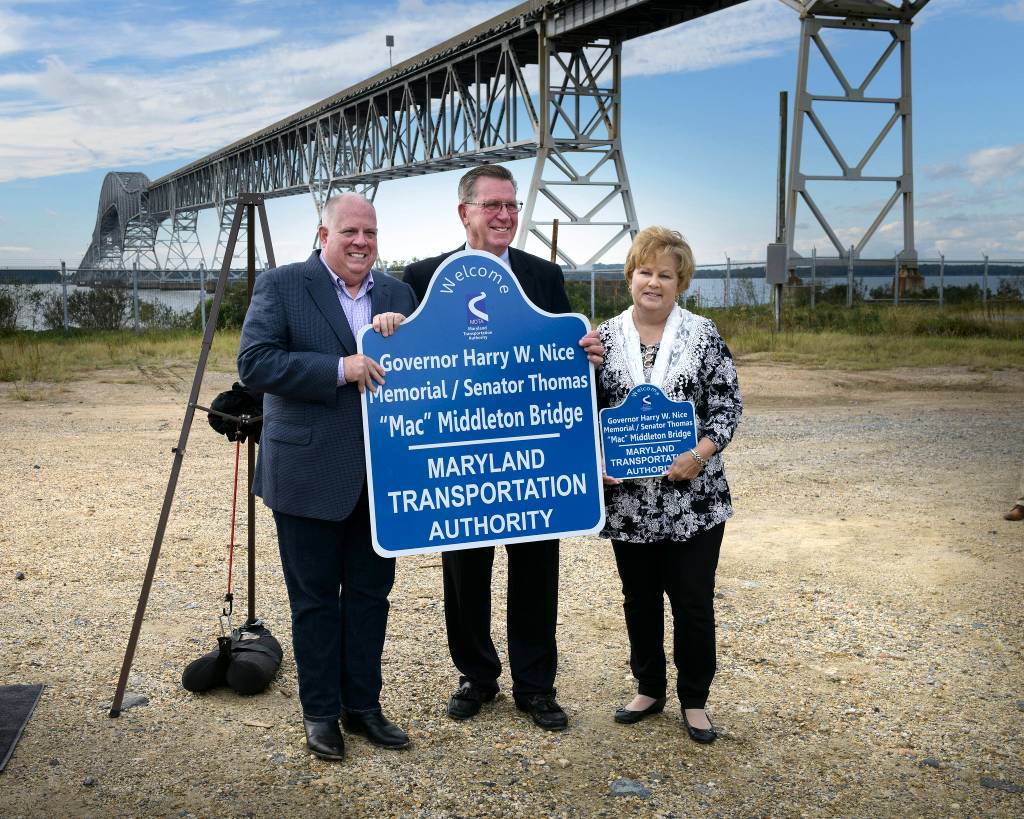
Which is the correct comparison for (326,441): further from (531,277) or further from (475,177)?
(475,177)

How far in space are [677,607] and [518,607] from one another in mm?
678

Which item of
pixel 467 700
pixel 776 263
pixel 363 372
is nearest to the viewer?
pixel 363 372

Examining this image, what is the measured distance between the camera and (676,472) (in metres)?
3.96

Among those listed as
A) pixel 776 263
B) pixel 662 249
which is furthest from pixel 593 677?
pixel 776 263

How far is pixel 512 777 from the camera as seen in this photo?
387 cm

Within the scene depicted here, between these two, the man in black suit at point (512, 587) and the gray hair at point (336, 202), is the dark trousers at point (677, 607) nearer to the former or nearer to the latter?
the man in black suit at point (512, 587)

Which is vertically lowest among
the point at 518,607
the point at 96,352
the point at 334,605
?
the point at 518,607

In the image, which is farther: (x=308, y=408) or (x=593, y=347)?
(x=593, y=347)

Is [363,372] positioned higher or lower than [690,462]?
higher

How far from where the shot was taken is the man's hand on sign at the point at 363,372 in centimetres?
381

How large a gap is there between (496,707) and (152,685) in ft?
5.54

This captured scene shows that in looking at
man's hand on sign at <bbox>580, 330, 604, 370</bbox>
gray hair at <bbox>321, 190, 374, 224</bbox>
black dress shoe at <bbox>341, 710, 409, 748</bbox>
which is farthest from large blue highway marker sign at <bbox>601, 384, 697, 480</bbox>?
black dress shoe at <bbox>341, 710, 409, 748</bbox>

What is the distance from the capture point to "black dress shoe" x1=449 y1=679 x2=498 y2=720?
14.4 feet

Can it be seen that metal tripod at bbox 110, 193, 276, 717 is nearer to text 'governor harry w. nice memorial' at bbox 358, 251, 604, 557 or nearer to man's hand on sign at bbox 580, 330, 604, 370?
text 'governor harry w. nice memorial' at bbox 358, 251, 604, 557
